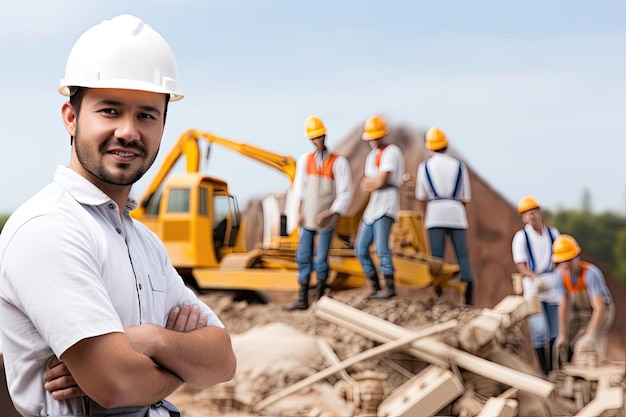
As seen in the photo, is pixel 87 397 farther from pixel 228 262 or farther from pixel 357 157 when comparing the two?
pixel 357 157

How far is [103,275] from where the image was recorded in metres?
1.85

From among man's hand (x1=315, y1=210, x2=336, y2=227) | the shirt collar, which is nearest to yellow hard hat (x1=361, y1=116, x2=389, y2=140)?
man's hand (x1=315, y1=210, x2=336, y2=227)

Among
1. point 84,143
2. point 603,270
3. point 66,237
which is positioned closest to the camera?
point 66,237

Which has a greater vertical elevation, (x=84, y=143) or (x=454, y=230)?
(x=84, y=143)

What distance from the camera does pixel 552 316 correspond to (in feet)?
25.4

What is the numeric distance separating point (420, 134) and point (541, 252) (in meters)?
6.37

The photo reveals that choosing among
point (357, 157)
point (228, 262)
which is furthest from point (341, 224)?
point (357, 157)

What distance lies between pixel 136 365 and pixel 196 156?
23.6 ft

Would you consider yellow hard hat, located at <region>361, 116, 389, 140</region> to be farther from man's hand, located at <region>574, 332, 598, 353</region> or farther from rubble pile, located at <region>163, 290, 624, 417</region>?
man's hand, located at <region>574, 332, 598, 353</region>

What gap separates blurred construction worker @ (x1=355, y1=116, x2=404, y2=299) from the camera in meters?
7.67

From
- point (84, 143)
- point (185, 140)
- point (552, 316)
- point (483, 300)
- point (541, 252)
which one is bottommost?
point (483, 300)

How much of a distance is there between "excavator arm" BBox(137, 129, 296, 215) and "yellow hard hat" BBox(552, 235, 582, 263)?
8.53 feet

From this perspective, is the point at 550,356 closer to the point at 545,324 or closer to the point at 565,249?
the point at 545,324

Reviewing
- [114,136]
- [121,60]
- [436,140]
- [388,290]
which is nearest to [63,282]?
[114,136]
